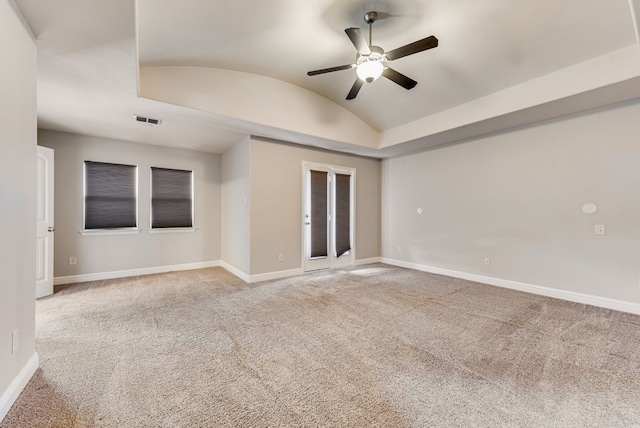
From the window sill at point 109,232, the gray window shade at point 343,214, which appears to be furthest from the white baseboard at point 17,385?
the gray window shade at point 343,214

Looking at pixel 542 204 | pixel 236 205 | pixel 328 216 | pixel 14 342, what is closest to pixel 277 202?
pixel 236 205

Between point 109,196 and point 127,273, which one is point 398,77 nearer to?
point 109,196

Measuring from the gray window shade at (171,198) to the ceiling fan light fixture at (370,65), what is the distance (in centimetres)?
418

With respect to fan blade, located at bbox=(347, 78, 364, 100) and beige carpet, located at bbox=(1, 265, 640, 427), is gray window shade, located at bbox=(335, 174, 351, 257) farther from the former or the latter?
fan blade, located at bbox=(347, 78, 364, 100)

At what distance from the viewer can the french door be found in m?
5.17

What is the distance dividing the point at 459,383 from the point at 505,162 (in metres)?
3.73

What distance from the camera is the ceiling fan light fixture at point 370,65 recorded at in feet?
8.58

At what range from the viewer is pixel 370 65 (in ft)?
8.57

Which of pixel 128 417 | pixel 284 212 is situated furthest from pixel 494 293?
pixel 128 417

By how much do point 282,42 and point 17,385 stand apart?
3719mm

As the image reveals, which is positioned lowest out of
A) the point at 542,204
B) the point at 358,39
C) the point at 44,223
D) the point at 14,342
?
the point at 14,342

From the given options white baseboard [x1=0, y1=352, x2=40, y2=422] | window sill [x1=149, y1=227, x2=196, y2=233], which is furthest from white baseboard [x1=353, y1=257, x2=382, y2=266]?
white baseboard [x1=0, y1=352, x2=40, y2=422]

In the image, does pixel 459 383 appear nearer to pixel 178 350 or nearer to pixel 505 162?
pixel 178 350

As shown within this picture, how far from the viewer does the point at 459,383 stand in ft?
6.15
